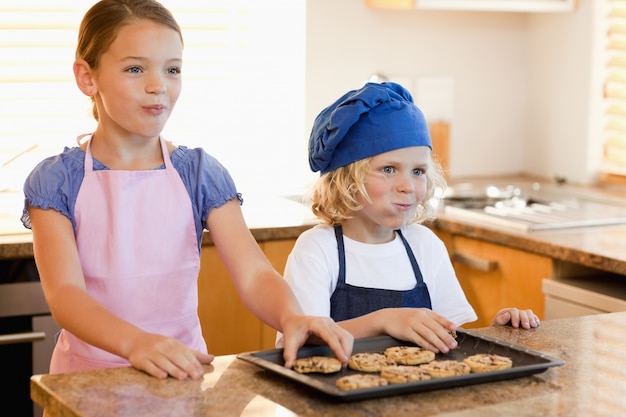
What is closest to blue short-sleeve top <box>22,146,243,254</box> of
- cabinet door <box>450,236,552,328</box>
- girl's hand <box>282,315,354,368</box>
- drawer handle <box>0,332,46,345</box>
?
girl's hand <box>282,315,354,368</box>

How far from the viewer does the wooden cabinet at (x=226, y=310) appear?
8.70 ft

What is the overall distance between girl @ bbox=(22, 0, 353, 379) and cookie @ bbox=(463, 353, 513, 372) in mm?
351

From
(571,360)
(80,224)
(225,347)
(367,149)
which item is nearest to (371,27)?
(225,347)

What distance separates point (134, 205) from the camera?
1.72 m

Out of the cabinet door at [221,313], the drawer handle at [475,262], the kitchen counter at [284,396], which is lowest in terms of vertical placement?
the cabinet door at [221,313]

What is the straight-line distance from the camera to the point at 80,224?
1.69 metres

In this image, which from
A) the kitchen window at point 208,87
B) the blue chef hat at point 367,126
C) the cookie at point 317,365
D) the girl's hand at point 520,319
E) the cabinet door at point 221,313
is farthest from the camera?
the kitchen window at point 208,87

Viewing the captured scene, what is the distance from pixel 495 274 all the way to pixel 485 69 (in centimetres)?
122

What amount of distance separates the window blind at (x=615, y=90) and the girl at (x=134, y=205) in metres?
2.13

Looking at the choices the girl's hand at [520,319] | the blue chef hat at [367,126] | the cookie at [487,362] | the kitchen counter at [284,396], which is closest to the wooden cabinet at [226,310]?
the blue chef hat at [367,126]

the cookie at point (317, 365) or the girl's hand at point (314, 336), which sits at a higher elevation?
the girl's hand at point (314, 336)

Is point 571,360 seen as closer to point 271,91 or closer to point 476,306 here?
point 476,306

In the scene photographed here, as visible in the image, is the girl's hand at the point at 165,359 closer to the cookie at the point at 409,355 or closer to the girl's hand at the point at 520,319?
the cookie at the point at 409,355

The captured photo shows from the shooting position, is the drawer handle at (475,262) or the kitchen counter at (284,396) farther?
the drawer handle at (475,262)
